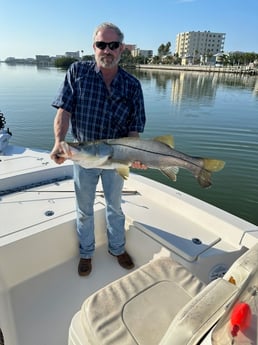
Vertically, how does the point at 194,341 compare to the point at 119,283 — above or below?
above

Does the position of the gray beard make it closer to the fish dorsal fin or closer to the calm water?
the fish dorsal fin

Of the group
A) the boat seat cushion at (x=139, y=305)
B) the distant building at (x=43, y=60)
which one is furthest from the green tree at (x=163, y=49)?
the boat seat cushion at (x=139, y=305)

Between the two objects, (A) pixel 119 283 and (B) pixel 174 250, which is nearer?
(A) pixel 119 283

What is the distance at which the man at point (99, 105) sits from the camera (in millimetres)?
2053

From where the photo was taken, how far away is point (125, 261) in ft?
9.02

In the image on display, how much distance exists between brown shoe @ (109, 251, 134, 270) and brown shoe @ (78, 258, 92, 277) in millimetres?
304

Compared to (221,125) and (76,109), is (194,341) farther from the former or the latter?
(221,125)

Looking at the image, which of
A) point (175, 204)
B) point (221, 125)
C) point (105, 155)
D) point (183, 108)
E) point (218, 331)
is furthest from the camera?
point (183, 108)

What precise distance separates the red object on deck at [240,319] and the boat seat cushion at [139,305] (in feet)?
1.83

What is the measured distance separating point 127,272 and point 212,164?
4.68 feet

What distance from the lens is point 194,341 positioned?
104 cm

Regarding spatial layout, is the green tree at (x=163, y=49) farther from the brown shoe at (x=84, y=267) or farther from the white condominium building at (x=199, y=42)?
the brown shoe at (x=84, y=267)

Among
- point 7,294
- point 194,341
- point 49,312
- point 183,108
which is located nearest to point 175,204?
point 49,312

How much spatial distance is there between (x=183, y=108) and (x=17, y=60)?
180961mm
